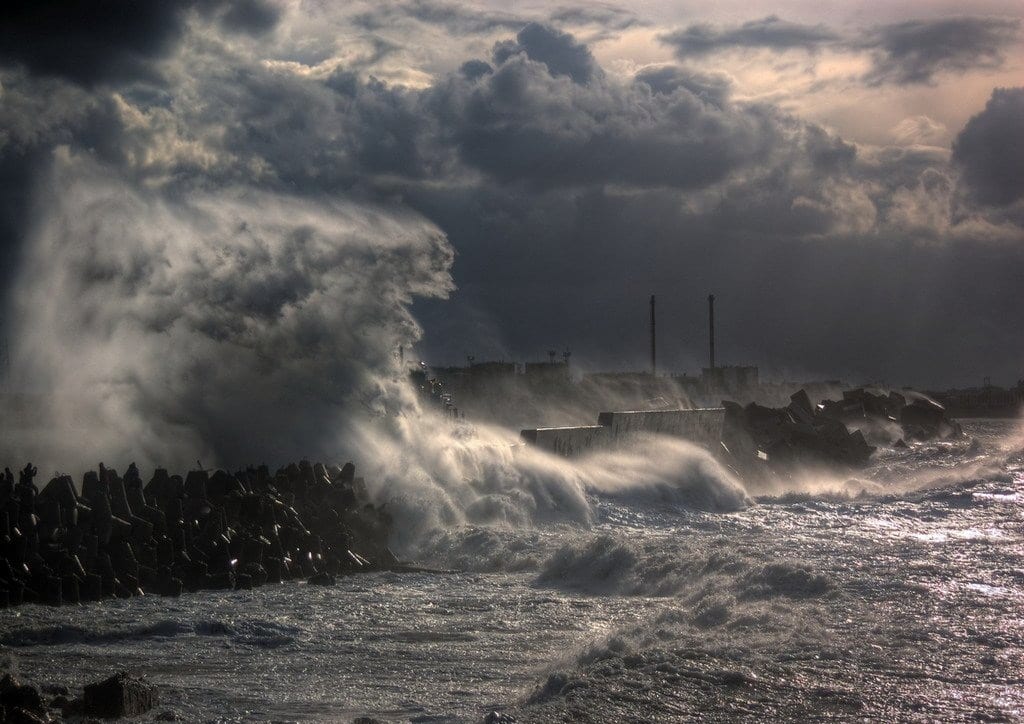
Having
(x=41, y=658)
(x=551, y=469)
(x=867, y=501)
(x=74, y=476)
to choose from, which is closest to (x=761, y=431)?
(x=867, y=501)

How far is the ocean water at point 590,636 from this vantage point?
29.0ft

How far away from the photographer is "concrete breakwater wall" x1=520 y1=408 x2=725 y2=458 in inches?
925

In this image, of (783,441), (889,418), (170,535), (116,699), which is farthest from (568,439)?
(889,418)

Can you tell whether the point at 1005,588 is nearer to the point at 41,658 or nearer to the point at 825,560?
the point at 825,560

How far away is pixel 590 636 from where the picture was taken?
36.9 ft

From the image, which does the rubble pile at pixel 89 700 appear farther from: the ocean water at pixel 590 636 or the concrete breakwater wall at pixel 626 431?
the concrete breakwater wall at pixel 626 431

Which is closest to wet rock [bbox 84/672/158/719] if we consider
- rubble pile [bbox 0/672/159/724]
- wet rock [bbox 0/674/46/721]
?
rubble pile [bbox 0/672/159/724]

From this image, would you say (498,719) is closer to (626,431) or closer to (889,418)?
(626,431)

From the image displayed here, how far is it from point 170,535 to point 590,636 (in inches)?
214

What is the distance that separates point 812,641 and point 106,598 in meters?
7.12

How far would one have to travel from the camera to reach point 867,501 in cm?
2595

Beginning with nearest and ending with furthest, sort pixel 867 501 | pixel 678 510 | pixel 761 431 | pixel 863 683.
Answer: pixel 863 683 < pixel 678 510 < pixel 867 501 < pixel 761 431

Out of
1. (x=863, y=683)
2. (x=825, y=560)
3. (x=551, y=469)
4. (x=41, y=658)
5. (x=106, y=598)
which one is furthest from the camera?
(x=551, y=469)

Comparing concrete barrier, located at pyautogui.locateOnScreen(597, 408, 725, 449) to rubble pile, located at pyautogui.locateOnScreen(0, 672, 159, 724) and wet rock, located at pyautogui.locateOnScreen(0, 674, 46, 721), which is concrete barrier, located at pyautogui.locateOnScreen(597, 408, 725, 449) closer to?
rubble pile, located at pyautogui.locateOnScreen(0, 672, 159, 724)
